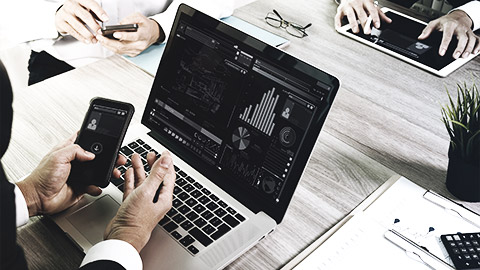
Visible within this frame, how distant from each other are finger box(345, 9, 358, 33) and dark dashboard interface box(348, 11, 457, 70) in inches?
0.8

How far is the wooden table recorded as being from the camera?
86 centimetres

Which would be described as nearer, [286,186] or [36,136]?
[286,186]

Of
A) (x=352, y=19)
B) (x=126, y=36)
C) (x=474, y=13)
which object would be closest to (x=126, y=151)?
(x=126, y=36)

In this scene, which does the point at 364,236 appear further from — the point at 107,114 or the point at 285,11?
the point at 285,11

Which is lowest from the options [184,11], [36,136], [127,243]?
[36,136]

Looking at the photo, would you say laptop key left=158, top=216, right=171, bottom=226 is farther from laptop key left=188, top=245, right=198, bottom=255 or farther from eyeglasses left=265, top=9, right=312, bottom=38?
eyeglasses left=265, top=9, right=312, bottom=38

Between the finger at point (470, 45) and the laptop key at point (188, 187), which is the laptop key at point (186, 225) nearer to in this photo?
the laptop key at point (188, 187)

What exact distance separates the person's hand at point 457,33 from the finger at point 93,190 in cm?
118

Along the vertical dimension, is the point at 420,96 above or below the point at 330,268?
above

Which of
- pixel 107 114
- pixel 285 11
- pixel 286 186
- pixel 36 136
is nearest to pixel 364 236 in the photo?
pixel 286 186

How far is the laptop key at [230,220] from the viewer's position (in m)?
0.86

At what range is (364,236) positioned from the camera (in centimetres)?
89

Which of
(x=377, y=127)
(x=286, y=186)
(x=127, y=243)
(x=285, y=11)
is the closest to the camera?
(x=127, y=243)

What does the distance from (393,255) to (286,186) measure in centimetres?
24
